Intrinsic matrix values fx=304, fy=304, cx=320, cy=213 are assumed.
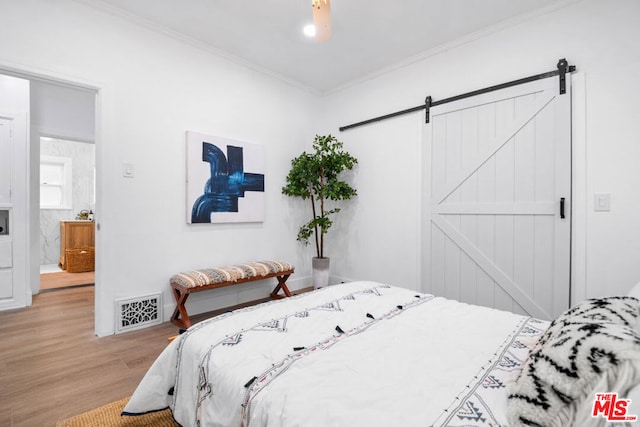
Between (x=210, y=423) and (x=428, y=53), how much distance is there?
360cm

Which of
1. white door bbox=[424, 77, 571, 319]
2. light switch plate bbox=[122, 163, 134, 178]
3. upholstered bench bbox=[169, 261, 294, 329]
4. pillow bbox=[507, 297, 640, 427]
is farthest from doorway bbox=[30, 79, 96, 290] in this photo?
pillow bbox=[507, 297, 640, 427]

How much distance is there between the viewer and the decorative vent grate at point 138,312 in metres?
2.62

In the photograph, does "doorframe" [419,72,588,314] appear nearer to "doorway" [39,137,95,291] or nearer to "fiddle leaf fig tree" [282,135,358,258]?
Result: "fiddle leaf fig tree" [282,135,358,258]

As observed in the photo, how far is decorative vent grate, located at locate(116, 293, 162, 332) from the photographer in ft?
8.60

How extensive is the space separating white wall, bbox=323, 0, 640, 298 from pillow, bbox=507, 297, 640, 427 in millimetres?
1960

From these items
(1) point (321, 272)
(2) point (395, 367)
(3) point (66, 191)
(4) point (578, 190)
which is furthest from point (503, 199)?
(3) point (66, 191)

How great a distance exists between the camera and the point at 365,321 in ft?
4.68

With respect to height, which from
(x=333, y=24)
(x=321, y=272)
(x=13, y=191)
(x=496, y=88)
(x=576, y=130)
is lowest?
(x=321, y=272)

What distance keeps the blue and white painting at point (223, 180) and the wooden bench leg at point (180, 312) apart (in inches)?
28.0

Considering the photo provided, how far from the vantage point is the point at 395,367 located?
3.28 ft

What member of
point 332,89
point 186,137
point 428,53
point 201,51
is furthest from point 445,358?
point 332,89

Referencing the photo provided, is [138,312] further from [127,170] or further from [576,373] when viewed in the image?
[576,373]

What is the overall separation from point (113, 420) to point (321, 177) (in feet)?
9.63

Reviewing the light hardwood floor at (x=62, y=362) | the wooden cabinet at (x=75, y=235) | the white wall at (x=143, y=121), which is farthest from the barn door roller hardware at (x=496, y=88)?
the wooden cabinet at (x=75, y=235)
